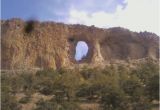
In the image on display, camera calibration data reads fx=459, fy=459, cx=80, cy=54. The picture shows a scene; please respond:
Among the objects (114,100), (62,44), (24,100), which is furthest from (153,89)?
(62,44)

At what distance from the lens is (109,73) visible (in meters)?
39.5

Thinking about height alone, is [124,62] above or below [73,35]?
below

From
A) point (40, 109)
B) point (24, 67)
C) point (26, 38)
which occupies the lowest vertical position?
point (40, 109)

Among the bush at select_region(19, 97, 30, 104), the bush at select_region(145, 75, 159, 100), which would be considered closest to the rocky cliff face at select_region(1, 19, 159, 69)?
the bush at select_region(19, 97, 30, 104)

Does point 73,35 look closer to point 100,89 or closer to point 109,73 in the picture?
point 109,73

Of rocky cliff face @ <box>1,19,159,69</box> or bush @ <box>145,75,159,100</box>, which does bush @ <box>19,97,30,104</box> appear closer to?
bush @ <box>145,75,159,100</box>

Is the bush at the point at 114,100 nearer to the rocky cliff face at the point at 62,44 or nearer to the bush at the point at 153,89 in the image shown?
the bush at the point at 153,89

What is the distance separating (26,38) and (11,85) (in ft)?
63.0

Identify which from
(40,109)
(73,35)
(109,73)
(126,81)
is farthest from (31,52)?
(40,109)

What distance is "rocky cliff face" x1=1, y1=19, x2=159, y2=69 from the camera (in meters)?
52.8

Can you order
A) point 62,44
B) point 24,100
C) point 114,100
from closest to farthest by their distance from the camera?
point 114,100 < point 24,100 < point 62,44

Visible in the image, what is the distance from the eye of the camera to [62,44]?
55.1 metres

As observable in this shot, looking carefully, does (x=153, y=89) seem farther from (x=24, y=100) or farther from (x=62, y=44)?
(x=62, y=44)

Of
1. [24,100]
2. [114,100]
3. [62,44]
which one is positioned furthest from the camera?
[62,44]
